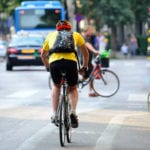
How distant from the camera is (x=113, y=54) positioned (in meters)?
51.8

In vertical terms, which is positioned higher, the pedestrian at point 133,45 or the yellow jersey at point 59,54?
the yellow jersey at point 59,54

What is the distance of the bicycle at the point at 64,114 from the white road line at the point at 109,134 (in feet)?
1.44

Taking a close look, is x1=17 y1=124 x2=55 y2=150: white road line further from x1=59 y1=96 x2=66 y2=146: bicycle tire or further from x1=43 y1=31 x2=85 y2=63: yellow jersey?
x1=43 y1=31 x2=85 y2=63: yellow jersey

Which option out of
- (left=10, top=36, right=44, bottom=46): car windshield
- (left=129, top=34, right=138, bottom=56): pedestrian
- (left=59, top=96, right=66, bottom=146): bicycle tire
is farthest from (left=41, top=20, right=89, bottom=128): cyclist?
(left=129, top=34, right=138, bottom=56): pedestrian

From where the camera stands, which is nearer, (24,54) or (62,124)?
(62,124)

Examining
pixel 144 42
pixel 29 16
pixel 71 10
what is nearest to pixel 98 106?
pixel 29 16

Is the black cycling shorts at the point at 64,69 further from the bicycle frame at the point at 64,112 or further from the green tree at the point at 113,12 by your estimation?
the green tree at the point at 113,12

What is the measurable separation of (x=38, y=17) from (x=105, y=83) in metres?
24.8

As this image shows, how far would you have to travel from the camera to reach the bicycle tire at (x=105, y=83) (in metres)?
18.7

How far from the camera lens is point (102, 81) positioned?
1880cm

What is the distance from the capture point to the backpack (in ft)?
33.8

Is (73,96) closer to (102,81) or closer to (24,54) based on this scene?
(102,81)

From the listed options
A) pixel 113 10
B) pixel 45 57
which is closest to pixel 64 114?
pixel 45 57

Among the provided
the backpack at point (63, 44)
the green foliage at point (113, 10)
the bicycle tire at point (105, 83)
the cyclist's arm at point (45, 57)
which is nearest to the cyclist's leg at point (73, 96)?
the backpack at point (63, 44)
